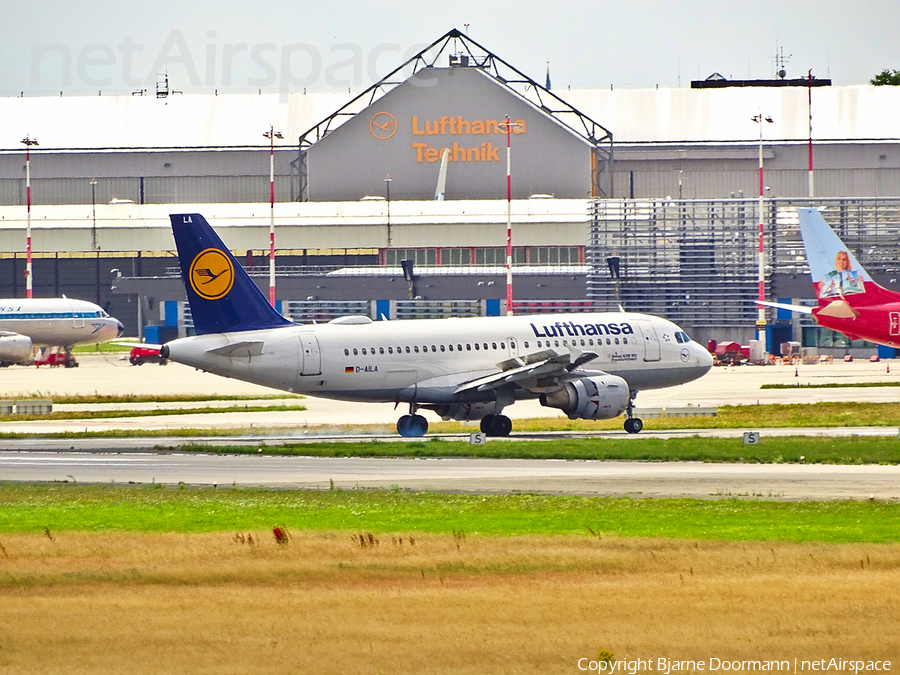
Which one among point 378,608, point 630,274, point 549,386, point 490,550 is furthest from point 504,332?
point 630,274

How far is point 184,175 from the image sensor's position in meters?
140

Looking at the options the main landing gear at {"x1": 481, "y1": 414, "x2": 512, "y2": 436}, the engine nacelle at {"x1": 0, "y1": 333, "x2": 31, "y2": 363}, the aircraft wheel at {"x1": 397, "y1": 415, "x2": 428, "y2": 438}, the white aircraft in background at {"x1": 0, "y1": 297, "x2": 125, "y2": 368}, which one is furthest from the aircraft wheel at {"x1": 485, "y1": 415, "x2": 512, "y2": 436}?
the white aircraft in background at {"x1": 0, "y1": 297, "x2": 125, "y2": 368}

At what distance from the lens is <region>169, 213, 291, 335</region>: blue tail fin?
44.4 m

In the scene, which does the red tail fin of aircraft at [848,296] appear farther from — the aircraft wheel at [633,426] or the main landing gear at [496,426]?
the main landing gear at [496,426]

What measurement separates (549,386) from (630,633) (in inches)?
1210

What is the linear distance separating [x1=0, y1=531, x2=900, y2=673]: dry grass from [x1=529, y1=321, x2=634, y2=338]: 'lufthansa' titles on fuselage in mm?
25960

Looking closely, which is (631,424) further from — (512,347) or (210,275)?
(210,275)

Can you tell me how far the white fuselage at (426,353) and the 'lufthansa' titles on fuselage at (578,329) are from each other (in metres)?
0.04

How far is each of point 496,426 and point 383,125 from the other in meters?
89.0

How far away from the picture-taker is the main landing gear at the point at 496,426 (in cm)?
4728

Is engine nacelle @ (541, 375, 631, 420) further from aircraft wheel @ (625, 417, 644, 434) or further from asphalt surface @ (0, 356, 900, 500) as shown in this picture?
asphalt surface @ (0, 356, 900, 500)

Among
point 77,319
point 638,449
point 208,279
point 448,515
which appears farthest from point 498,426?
point 77,319

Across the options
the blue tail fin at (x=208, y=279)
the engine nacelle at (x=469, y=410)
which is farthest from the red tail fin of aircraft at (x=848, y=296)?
the blue tail fin at (x=208, y=279)

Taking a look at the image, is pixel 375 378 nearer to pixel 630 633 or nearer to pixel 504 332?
pixel 504 332
